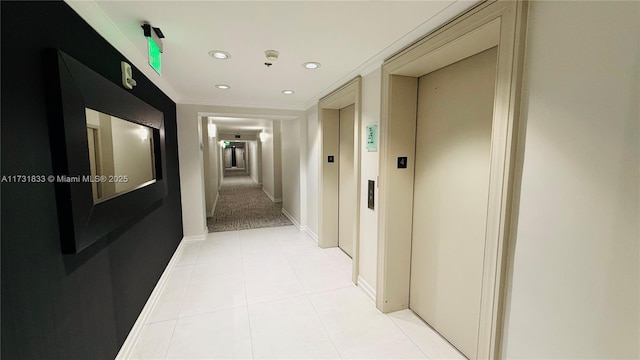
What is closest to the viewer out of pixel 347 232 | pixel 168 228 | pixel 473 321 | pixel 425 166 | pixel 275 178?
pixel 473 321

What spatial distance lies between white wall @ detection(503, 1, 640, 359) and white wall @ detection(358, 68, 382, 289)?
1260 millimetres

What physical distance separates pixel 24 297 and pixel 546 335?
2187 mm

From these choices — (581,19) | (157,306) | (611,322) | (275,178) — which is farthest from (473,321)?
(275,178)

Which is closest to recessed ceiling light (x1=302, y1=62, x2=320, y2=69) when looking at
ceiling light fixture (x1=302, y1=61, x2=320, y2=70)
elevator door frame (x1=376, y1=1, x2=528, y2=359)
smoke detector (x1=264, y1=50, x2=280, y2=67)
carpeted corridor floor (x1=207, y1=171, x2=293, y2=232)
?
ceiling light fixture (x1=302, y1=61, x2=320, y2=70)

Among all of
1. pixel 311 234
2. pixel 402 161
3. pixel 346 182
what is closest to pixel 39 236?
pixel 402 161

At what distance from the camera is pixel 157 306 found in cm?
243

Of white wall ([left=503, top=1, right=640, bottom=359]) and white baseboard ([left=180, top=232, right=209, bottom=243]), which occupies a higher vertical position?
white wall ([left=503, top=1, right=640, bottom=359])

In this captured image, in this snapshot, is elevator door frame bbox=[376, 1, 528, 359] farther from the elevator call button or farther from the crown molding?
the crown molding

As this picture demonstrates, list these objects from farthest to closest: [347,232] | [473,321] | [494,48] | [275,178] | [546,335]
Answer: [275,178]
[347,232]
[473,321]
[494,48]
[546,335]

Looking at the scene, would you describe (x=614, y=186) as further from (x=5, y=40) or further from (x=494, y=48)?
(x=5, y=40)

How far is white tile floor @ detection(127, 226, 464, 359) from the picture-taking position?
6.22ft

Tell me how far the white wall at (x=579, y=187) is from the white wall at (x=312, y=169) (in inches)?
117

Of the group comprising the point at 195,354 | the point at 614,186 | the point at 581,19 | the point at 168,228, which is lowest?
the point at 195,354

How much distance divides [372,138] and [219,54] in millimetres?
1529
